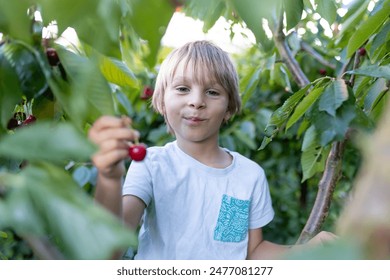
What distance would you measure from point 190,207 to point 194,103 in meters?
0.25

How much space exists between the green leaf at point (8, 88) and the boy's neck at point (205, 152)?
0.83m

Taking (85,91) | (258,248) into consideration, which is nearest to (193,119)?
(258,248)

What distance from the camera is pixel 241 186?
1.54m

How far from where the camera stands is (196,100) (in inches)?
55.6

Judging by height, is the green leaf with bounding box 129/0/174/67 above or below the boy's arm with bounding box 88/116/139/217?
above

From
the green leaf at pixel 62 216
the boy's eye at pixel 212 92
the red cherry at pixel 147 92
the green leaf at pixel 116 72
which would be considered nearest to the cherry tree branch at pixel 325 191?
the boy's eye at pixel 212 92

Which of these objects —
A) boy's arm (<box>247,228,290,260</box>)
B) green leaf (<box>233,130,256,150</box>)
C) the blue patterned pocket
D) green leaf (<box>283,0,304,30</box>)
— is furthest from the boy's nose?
green leaf (<box>233,130,256,150</box>)

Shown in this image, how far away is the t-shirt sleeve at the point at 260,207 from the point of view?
5.11ft

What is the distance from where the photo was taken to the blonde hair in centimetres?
147

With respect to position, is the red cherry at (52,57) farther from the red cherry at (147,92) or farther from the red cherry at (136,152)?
the red cherry at (147,92)

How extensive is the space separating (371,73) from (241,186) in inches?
21.5

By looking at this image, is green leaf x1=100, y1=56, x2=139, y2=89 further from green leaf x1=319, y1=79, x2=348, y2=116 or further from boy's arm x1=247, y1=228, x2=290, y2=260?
boy's arm x1=247, y1=228, x2=290, y2=260

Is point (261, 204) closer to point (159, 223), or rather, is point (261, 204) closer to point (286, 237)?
point (159, 223)
